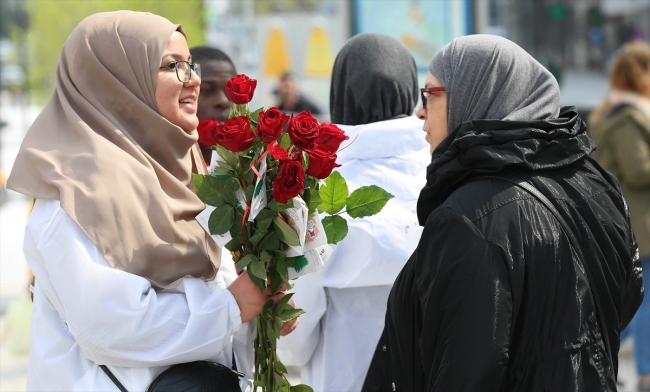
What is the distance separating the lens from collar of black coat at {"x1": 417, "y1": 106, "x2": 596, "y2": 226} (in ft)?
6.42

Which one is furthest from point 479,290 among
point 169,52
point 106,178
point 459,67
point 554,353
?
point 169,52

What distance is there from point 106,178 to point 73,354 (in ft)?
1.65

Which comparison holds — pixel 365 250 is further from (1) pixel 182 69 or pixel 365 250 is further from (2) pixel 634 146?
(2) pixel 634 146

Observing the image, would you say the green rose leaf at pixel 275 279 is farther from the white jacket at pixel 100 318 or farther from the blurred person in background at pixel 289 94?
the blurred person in background at pixel 289 94

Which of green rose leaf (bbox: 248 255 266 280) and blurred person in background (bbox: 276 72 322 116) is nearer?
green rose leaf (bbox: 248 255 266 280)

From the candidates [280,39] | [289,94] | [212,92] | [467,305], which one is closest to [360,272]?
[467,305]

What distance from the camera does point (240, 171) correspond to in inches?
88.0

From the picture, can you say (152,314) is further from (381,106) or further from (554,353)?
(381,106)

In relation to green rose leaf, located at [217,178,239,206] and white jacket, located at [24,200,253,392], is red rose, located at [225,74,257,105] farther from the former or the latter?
white jacket, located at [24,200,253,392]

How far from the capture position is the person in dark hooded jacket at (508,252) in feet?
6.14

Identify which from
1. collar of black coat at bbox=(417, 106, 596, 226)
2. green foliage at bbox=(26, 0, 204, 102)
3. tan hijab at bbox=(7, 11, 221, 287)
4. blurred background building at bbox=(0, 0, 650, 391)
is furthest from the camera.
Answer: green foliage at bbox=(26, 0, 204, 102)

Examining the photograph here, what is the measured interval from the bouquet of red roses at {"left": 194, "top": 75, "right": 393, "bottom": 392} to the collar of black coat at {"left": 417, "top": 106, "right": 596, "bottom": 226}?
0.30m

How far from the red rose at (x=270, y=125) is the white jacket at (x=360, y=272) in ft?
2.14

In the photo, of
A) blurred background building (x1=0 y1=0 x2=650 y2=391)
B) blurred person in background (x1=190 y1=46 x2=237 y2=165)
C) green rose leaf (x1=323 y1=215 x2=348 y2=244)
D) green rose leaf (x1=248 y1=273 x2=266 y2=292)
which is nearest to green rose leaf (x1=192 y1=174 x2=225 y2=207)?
green rose leaf (x1=248 y1=273 x2=266 y2=292)
